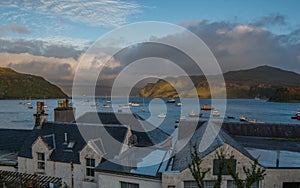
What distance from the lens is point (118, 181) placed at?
1677 centimetres

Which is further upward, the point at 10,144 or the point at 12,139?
the point at 12,139

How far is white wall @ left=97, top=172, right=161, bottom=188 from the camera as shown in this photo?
15.9 m

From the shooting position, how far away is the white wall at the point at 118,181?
626 inches

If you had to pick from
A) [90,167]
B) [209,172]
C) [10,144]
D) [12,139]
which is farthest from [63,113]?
[209,172]

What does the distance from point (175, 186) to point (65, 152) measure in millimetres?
9809

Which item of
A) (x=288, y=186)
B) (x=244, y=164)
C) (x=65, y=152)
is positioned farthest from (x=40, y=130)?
(x=288, y=186)

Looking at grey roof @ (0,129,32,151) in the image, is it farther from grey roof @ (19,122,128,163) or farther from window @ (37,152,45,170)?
window @ (37,152,45,170)

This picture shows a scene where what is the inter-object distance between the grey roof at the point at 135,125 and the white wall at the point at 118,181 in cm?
584

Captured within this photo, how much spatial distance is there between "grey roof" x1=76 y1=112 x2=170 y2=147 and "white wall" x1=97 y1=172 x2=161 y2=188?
19.2 ft

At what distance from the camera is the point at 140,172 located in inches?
645

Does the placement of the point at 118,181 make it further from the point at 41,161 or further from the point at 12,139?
the point at 12,139

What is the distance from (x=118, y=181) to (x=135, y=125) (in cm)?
814

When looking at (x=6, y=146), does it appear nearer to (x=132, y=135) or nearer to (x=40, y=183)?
(x=40, y=183)

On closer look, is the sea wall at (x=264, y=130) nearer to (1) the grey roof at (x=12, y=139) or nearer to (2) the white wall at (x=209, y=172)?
(2) the white wall at (x=209, y=172)
